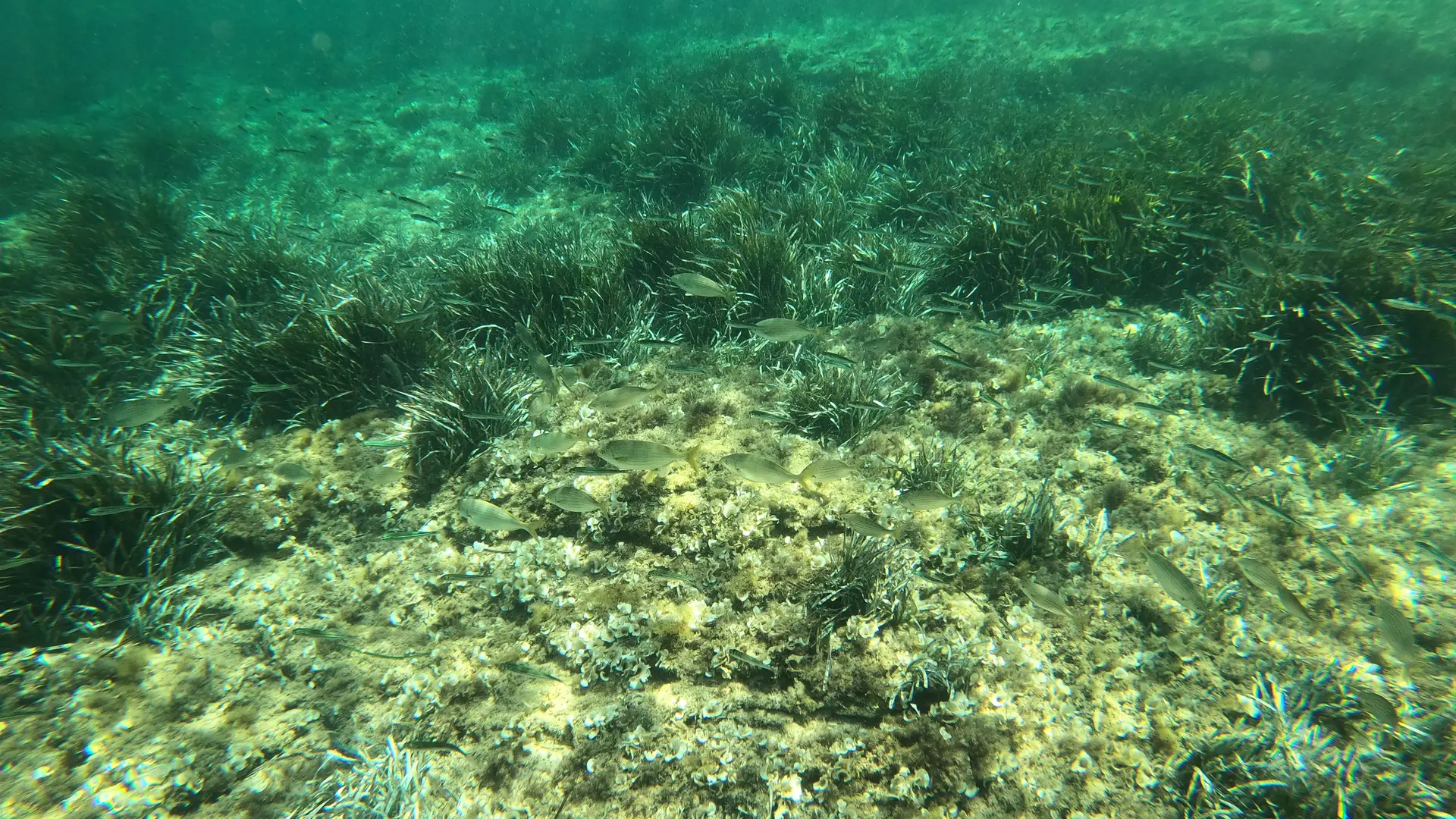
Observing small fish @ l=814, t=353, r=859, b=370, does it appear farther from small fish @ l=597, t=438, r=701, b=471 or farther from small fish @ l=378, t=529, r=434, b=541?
small fish @ l=378, t=529, r=434, b=541

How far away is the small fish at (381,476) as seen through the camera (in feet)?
14.6

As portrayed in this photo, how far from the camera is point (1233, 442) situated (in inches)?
196

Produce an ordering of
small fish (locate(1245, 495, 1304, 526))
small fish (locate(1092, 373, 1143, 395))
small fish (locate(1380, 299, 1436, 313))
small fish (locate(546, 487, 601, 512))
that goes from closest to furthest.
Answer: small fish (locate(546, 487, 601, 512)) → small fish (locate(1245, 495, 1304, 526)) → small fish (locate(1380, 299, 1436, 313)) → small fish (locate(1092, 373, 1143, 395))

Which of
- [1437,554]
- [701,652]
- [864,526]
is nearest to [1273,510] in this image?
[1437,554]

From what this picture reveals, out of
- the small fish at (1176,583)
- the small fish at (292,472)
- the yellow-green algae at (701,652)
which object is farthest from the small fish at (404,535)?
the small fish at (1176,583)

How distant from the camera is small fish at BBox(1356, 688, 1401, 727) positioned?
112 inches

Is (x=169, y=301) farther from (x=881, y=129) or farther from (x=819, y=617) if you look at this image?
(x=881, y=129)

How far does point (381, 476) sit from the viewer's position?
4.46 metres

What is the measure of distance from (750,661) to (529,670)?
1353 mm

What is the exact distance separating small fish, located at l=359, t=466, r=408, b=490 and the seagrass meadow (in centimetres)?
4

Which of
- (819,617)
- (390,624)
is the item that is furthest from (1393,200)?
(390,624)

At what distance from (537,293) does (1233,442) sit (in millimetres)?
7437

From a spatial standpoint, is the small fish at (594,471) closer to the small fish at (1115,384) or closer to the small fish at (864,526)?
the small fish at (864,526)

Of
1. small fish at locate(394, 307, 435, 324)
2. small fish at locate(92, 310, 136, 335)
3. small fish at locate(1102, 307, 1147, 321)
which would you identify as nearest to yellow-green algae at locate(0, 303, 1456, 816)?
small fish at locate(394, 307, 435, 324)
